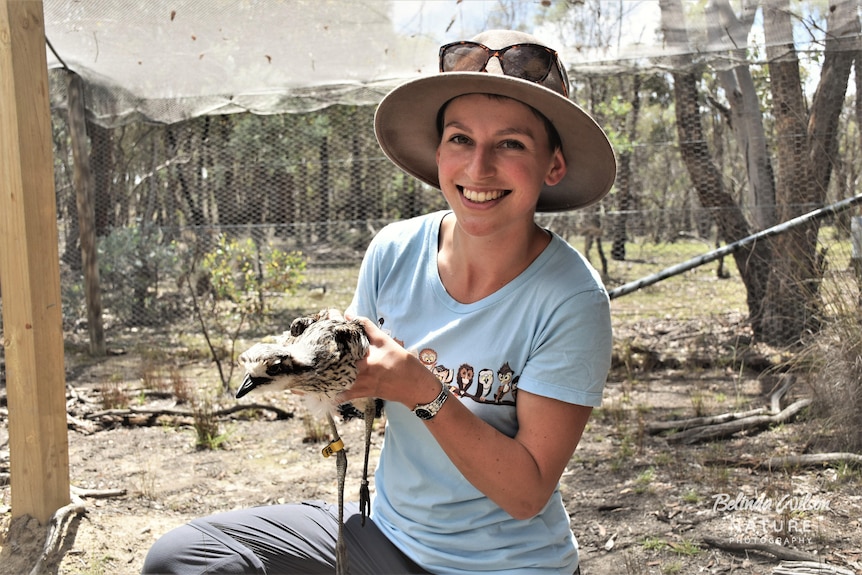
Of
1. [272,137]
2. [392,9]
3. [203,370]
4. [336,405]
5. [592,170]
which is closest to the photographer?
[336,405]

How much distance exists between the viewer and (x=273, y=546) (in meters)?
1.83

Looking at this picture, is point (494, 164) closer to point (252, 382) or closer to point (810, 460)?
point (252, 382)

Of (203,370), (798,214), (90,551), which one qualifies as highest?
(798,214)

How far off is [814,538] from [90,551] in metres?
3.07

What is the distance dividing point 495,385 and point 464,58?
0.80 m

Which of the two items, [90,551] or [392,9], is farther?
[392,9]

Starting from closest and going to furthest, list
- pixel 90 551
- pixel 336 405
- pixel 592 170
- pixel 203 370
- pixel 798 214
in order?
pixel 336 405, pixel 592 170, pixel 90 551, pixel 798 214, pixel 203 370

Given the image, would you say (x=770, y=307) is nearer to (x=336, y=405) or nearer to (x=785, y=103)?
(x=785, y=103)

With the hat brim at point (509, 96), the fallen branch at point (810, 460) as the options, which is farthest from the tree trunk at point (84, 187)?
the fallen branch at point (810, 460)

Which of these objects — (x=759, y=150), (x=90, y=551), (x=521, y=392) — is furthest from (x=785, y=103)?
(x=90, y=551)

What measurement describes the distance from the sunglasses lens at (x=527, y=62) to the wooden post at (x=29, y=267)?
82.4 inches

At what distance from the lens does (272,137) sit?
35.2 ft

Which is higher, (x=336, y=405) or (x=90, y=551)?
(x=336, y=405)

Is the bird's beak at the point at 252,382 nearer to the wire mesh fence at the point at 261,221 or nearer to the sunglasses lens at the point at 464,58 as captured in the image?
the sunglasses lens at the point at 464,58
